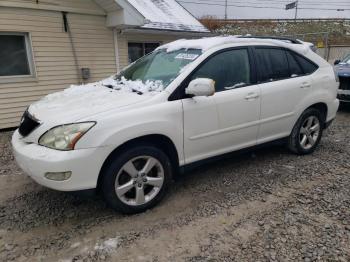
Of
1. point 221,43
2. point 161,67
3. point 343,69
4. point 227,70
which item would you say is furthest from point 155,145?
point 343,69

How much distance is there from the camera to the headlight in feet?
9.42

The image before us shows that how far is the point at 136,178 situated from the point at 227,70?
1.74 m

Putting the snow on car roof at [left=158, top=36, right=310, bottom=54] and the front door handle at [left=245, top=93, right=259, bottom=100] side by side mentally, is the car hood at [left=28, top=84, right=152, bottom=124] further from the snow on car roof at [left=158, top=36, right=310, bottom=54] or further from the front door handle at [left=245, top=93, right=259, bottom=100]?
the front door handle at [left=245, top=93, right=259, bottom=100]

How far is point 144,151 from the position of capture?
322 cm

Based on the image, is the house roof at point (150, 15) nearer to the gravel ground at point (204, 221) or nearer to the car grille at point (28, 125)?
the gravel ground at point (204, 221)

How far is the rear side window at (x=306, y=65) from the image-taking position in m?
4.60

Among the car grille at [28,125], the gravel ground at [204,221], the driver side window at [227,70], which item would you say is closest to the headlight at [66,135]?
the car grille at [28,125]

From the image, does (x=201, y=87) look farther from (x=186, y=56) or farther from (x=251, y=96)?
(x=251, y=96)

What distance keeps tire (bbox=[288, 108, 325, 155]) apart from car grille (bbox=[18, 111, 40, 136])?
138 inches

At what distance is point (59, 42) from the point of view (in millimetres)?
8195

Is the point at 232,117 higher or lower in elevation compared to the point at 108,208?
higher

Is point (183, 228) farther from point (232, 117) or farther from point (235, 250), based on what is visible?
point (232, 117)

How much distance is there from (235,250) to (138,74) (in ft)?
8.03

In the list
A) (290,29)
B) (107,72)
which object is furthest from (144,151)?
(290,29)
